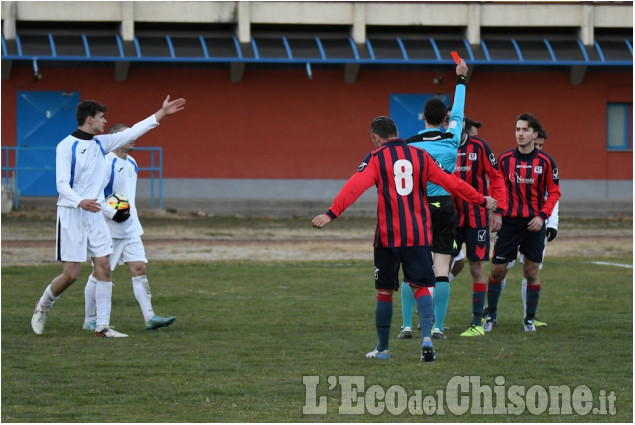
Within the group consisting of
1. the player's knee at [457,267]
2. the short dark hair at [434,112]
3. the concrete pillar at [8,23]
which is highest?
the concrete pillar at [8,23]

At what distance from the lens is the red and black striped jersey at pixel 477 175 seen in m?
11.0

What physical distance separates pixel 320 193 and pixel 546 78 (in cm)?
750

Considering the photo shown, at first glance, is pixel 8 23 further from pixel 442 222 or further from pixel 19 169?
pixel 442 222

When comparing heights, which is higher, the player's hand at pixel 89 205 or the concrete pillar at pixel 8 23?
the concrete pillar at pixel 8 23

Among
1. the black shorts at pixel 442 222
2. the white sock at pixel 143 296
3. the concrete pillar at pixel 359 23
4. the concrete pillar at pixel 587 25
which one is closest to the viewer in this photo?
the black shorts at pixel 442 222

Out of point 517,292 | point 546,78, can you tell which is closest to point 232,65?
point 546,78

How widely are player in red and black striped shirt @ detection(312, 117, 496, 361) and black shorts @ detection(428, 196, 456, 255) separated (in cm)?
109

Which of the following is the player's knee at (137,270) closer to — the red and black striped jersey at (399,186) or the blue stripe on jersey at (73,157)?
the blue stripe on jersey at (73,157)

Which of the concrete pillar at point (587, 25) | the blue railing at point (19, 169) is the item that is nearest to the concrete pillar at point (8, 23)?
the blue railing at point (19, 169)

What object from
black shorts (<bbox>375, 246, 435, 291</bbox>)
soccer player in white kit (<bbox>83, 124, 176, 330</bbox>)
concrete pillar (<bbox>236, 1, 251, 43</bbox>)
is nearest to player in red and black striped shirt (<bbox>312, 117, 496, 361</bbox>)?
black shorts (<bbox>375, 246, 435, 291</bbox>)

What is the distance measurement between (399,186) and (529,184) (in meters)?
2.39

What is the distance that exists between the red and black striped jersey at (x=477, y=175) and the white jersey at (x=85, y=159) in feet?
9.32

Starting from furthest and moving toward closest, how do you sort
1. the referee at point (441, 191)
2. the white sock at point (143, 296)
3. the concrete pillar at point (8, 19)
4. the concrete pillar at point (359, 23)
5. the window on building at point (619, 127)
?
the window on building at point (619, 127) → the concrete pillar at point (359, 23) → the concrete pillar at point (8, 19) → the white sock at point (143, 296) → the referee at point (441, 191)

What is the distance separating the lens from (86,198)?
10.6 meters
